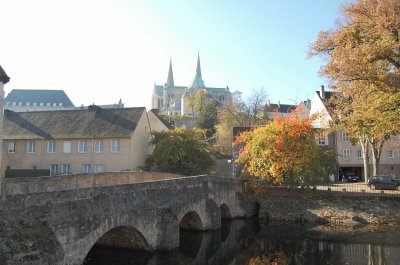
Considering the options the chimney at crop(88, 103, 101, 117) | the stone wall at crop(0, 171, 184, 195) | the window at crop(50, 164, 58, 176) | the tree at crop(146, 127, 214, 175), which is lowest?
the stone wall at crop(0, 171, 184, 195)

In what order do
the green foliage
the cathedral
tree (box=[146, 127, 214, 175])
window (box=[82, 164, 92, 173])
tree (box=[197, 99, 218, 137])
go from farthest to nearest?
the cathedral → tree (box=[197, 99, 218, 137]) → window (box=[82, 164, 92, 173]) → tree (box=[146, 127, 214, 175]) → the green foliage

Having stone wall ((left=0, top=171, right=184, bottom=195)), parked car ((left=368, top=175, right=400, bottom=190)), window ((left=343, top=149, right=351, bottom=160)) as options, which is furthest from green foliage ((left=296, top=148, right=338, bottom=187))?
window ((left=343, top=149, right=351, bottom=160))

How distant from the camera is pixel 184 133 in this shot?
41344mm

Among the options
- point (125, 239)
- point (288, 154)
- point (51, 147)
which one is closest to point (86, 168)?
point (51, 147)

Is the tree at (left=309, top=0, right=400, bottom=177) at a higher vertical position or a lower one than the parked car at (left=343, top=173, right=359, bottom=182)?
higher

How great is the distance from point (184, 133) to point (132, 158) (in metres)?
6.34

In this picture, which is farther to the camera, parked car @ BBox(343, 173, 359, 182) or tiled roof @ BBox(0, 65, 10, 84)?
parked car @ BBox(343, 173, 359, 182)

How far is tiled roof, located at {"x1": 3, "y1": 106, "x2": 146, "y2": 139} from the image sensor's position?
42.6 meters

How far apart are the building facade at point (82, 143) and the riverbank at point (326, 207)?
611 inches

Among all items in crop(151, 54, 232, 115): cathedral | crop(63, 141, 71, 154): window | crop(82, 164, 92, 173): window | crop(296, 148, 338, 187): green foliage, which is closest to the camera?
crop(296, 148, 338, 187): green foliage

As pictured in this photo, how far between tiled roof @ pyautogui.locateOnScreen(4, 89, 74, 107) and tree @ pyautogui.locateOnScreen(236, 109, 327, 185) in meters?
110

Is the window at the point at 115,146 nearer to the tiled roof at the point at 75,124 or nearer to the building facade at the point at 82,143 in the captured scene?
the building facade at the point at 82,143

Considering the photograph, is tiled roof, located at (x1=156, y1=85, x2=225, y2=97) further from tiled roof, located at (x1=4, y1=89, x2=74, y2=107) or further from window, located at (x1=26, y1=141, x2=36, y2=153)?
window, located at (x1=26, y1=141, x2=36, y2=153)

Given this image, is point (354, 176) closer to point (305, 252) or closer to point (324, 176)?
point (324, 176)
